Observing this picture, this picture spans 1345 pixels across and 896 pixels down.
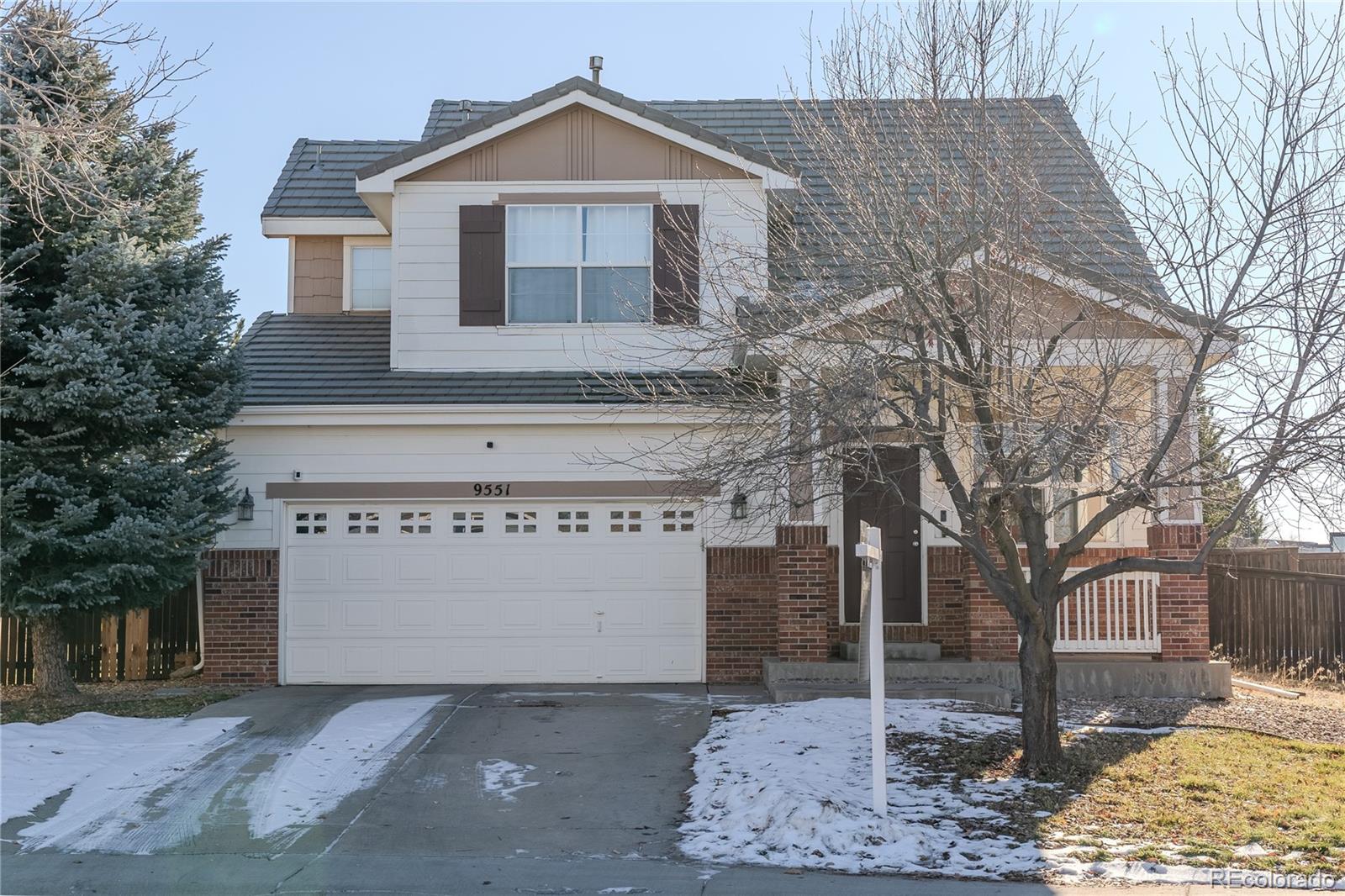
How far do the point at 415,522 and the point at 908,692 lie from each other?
5.64m

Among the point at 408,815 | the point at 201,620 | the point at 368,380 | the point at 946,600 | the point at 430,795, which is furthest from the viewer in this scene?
the point at 201,620

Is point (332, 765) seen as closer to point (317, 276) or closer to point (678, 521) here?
point (678, 521)

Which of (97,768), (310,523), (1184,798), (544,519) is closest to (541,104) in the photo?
(544,519)

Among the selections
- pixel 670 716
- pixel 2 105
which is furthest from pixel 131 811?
pixel 2 105

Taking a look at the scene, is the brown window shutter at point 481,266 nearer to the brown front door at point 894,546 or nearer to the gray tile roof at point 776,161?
the gray tile roof at point 776,161

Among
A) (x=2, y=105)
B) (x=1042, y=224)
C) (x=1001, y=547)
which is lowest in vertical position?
(x=1001, y=547)

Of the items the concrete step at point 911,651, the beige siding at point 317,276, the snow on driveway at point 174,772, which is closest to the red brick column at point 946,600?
the concrete step at point 911,651

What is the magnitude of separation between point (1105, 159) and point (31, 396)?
9.49 m

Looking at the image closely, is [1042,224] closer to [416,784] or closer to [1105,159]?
[1105,159]

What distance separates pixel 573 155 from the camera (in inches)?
566

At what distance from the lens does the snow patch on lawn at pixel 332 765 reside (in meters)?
8.23

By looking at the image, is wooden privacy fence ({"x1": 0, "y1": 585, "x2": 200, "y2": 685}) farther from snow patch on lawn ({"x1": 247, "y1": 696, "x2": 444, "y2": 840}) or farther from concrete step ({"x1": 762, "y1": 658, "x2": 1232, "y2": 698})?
concrete step ({"x1": 762, "y1": 658, "x2": 1232, "y2": 698})

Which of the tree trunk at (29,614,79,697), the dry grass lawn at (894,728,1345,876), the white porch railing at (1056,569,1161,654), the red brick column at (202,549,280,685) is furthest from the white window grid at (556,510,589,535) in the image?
the tree trunk at (29,614,79,697)

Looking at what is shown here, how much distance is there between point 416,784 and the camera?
9047 millimetres
